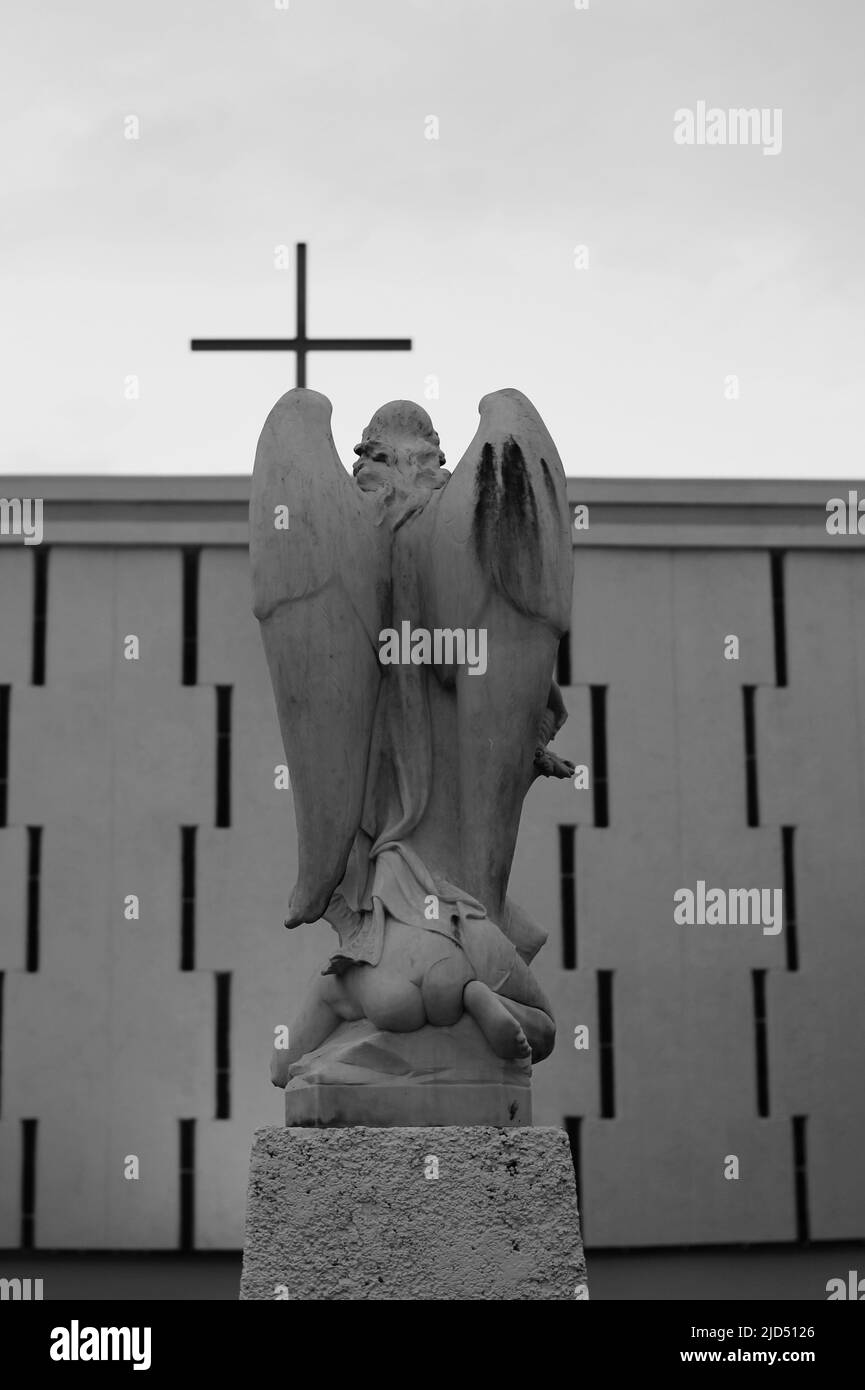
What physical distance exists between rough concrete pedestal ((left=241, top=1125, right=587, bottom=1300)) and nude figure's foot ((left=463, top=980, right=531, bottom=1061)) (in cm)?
22

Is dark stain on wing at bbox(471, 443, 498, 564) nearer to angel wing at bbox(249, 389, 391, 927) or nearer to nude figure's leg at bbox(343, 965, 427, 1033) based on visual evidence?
angel wing at bbox(249, 389, 391, 927)

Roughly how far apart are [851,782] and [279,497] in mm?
13240

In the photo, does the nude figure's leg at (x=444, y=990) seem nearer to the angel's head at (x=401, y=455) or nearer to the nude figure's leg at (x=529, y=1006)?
the nude figure's leg at (x=529, y=1006)

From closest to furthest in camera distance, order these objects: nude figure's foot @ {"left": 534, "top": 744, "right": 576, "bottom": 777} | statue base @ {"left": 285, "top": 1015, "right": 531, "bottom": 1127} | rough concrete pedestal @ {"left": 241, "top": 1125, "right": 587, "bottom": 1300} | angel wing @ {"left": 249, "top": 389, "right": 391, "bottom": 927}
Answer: rough concrete pedestal @ {"left": 241, "top": 1125, "right": 587, "bottom": 1300} < statue base @ {"left": 285, "top": 1015, "right": 531, "bottom": 1127} < angel wing @ {"left": 249, "top": 389, "right": 391, "bottom": 927} < nude figure's foot @ {"left": 534, "top": 744, "right": 576, "bottom": 777}

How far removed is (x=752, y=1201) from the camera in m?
15.9

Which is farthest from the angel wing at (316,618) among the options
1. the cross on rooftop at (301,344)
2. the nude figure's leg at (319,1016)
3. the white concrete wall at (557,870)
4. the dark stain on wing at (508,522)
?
the white concrete wall at (557,870)

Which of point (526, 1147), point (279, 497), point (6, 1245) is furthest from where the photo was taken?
point (6, 1245)

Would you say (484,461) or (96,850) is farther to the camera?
(96,850)

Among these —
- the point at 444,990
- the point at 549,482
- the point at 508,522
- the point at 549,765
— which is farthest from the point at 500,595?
the point at 444,990

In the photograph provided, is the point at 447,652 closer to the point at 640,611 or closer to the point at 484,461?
the point at 484,461

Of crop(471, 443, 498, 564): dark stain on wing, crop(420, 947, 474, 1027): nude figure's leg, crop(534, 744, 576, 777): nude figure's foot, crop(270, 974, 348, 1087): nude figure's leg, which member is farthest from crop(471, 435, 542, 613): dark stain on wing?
crop(270, 974, 348, 1087): nude figure's leg

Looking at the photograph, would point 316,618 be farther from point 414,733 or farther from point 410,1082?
point 410,1082

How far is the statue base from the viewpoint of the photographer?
12.9 ft

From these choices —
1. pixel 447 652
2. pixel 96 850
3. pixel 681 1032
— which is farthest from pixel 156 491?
pixel 447 652
